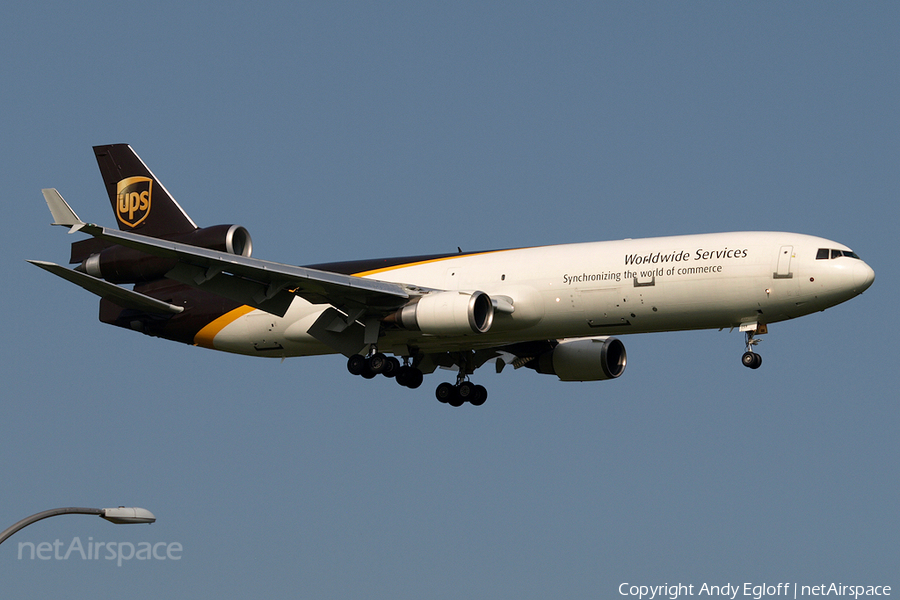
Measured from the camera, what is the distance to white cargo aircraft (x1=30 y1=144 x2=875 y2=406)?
1526 inches

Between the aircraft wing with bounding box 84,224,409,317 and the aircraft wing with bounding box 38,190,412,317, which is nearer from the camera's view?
the aircraft wing with bounding box 38,190,412,317

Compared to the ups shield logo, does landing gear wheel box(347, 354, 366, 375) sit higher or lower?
lower

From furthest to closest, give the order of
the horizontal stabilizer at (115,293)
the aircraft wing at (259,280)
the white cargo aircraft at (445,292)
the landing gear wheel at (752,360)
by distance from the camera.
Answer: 1. the horizontal stabilizer at (115,293)
2. the landing gear wheel at (752,360)
3. the white cargo aircraft at (445,292)
4. the aircraft wing at (259,280)

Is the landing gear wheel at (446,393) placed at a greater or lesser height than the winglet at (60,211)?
lesser

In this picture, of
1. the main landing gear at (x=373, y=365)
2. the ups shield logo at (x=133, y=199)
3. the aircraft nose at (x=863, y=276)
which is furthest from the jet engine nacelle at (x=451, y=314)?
the ups shield logo at (x=133, y=199)

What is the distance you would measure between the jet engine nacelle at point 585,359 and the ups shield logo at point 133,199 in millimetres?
16382

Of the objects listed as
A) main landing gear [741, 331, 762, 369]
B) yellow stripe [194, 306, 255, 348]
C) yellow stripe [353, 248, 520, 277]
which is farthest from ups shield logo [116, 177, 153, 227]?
main landing gear [741, 331, 762, 369]

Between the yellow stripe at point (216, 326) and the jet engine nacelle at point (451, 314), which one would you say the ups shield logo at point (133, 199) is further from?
the jet engine nacelle at point (451, 314)

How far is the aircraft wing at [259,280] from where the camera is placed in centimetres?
3775

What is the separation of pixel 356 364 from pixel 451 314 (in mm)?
4654

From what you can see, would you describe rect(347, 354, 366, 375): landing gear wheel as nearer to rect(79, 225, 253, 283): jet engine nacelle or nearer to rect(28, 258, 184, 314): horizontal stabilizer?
rect(79, 225, 253, 283): jet engine nacelle

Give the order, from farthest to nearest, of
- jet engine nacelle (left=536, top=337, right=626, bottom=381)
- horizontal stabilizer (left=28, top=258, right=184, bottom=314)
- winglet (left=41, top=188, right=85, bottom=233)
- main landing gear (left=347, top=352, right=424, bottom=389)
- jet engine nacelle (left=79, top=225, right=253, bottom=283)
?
jet engine nacelle (left=536, top=337, right=626, bottom=381), jet engine nacelle (left=79, top=225, right=253, bottom=283), main landing gear (left=347, top=352, right=424, bottom=389), horizontal stabilizer (left=28, top=258, right=184, bottom=314), winglet (left=41, top=188, right=85, bottom=233)

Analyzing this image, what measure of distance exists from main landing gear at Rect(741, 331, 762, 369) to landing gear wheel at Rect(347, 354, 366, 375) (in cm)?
1265

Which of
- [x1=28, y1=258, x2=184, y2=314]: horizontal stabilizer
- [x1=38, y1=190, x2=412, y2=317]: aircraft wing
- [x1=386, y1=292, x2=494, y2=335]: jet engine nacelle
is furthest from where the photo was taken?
[x1=28, y1=258, x2=184, y2=314]: horizontal stabilizer
